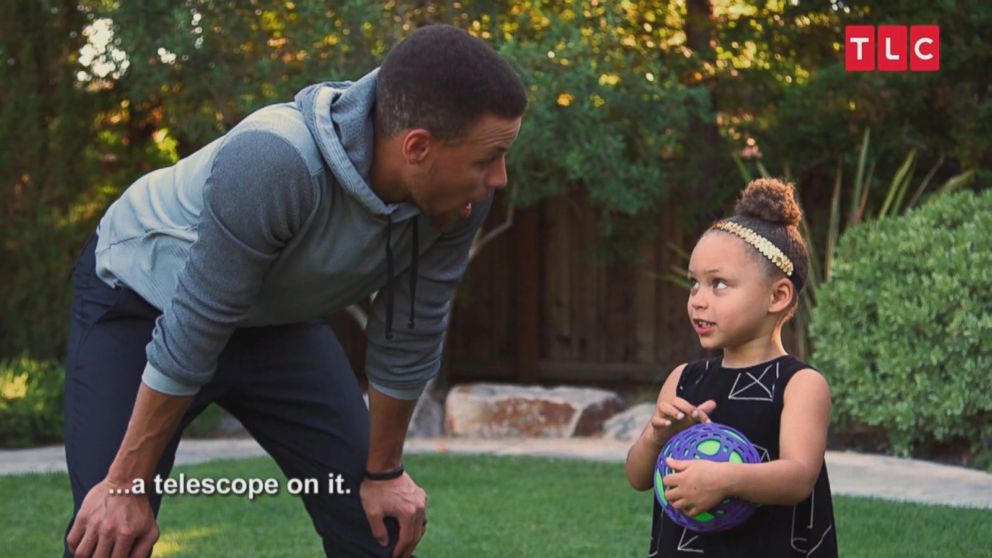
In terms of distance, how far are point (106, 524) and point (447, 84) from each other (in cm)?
113

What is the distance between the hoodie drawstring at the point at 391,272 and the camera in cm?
311

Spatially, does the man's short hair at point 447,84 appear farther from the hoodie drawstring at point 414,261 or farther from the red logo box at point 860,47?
the red logo box at point 860,47

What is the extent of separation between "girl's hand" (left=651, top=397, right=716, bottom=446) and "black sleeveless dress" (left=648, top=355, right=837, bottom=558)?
0.08 meters

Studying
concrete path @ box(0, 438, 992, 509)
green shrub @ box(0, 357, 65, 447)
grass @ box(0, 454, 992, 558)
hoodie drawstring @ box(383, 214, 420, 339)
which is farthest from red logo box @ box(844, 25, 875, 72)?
hoodie drawstring @ box(383, 214, 420, 339)

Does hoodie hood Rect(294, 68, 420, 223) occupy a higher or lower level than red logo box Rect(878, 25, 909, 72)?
higher

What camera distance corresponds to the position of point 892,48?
32.3 ft

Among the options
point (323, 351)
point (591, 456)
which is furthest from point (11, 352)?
point (323, 351)

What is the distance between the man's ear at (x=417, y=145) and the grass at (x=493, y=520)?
3.02 meters

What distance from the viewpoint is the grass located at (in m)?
5.67

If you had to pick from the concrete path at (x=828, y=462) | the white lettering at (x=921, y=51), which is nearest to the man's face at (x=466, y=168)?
the concrete path at (x=828, y=462)

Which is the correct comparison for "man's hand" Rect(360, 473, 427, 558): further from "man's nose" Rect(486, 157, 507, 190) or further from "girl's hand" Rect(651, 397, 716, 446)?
"man's nose" Rect(486, 157, 507, 190)

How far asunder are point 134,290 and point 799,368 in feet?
4.91

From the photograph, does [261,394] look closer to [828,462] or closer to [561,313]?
[828,462]

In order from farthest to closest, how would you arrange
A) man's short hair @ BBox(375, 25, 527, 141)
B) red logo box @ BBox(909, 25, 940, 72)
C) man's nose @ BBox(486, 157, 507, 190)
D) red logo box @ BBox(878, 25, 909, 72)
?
1. red logo box @ BBox(878, 25, 909, 72)
2. red logo box @ BBox(909, 25, 940, 72)
3. man's nose @ BBox(486, 157, 507, 190)
4. man's short hair @ BBox(375, 25, 527, 141)
